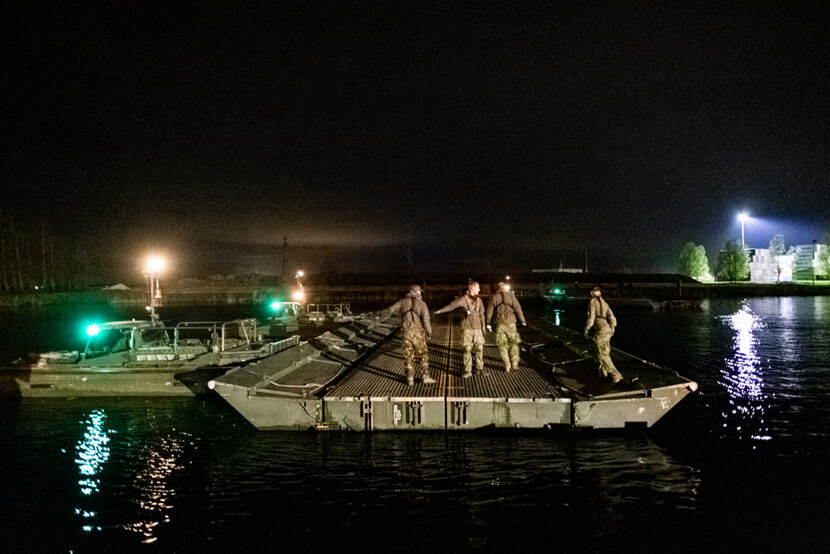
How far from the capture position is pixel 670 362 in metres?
32.7

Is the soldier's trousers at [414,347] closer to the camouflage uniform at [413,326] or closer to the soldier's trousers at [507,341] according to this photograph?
the camouflage uniform at [413,326]

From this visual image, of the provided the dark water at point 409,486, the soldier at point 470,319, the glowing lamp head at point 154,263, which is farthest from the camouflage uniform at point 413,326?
the glowing lamp head at point 154,263

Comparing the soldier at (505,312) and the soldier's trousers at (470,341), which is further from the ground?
the soldier at (505,312)

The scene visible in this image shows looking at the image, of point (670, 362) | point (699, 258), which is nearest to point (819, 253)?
point (699, 258)

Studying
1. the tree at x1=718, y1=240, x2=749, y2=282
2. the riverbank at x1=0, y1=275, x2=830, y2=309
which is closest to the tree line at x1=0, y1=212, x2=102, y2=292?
the riverbank at x1=0, y1=275, x2=830, y2=309

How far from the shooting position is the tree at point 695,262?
167375 millimetres

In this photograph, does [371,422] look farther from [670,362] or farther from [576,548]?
[670,362]

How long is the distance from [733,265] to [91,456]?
168 meters

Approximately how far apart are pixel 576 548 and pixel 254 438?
949 centimetres

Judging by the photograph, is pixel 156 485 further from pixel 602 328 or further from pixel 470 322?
pixel 602 328

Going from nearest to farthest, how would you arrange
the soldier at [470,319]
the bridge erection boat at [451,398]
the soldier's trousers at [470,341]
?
the bridge erection boat at [451,398]
the soldier at [470,319]
the soldier's trousers at [470,341]

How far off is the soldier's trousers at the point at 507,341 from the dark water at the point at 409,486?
3276 millimetres

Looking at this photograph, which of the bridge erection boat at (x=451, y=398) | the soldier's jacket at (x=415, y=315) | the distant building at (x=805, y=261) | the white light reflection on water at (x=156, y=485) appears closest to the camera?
the white light reflection on water at (x=156, y=485)

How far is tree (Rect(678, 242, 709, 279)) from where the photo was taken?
167 metres
